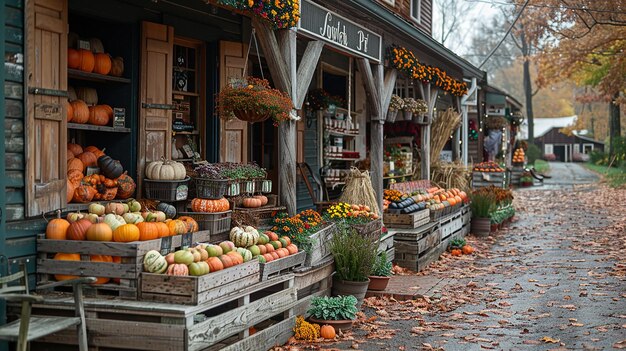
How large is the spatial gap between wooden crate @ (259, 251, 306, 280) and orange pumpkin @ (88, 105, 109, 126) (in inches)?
95.7

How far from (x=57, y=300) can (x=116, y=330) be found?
→ 641mm

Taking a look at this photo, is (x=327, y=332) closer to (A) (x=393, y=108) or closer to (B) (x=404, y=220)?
(B) (x=404, y=220)

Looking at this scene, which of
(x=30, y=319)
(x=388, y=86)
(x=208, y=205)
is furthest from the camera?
(x=388, y=86)

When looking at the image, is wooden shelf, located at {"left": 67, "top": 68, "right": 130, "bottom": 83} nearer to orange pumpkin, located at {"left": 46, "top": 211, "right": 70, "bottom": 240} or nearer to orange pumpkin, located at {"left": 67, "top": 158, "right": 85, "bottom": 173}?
orange pumpkin, located at {"left": 67, "top": 158, "right": 85, "bottom": 173}

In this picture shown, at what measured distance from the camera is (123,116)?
8.44 m

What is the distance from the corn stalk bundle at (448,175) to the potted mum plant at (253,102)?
9603 millimetres

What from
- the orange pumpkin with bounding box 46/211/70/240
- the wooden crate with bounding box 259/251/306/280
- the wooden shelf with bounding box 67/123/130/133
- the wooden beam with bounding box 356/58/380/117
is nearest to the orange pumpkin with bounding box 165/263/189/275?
the orange pumpkin with bounding box 46/211/70/240

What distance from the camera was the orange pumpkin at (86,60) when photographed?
7.80 m

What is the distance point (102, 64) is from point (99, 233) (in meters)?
2.37

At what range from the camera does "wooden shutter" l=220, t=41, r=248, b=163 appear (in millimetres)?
10148

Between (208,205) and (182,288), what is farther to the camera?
(208,205)

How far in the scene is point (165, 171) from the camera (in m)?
8.29

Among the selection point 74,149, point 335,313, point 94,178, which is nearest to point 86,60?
point 74,149

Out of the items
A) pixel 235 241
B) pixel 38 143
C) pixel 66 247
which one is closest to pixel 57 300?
pixel 66 247
